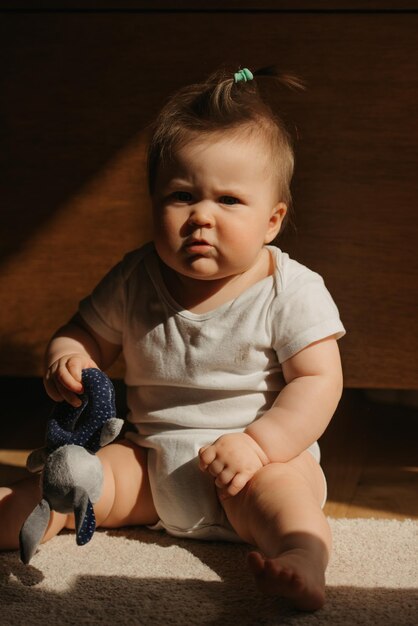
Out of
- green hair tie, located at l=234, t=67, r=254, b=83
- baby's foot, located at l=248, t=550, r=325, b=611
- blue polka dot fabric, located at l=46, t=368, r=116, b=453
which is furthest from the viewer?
green hair tie, located at l=234, t=67, r=254, b=83

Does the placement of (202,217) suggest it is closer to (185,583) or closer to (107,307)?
(107,307)

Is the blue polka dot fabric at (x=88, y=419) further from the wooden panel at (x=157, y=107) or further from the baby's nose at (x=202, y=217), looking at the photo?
the wooden panel at (x=157, y=107)

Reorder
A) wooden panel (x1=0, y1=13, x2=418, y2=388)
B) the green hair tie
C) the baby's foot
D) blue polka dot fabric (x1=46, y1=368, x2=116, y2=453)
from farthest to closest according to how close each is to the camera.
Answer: wooden panel (x1=0, y1=13, x2=418, y2=388) < the green hair tie < blue polka dot fabric (x1=46, y1=368, x2=116, y2=453) < the baby's foot

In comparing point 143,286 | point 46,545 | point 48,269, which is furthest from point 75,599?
point 48,269

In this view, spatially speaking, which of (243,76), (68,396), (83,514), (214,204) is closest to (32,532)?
(83,514)

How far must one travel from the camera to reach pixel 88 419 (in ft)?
2.93

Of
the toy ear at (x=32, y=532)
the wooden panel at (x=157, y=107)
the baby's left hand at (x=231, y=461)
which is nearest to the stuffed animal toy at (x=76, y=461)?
the toy ear at (x=32, y=532)

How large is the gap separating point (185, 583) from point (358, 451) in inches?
18.9

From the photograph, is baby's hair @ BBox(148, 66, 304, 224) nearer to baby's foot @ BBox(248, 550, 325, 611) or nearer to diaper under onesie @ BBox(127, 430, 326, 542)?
diaper under onesie @ BBox(127, 430, 326, 542)

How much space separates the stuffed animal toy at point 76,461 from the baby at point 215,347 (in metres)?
0.03

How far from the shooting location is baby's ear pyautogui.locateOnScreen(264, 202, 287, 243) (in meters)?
1.03

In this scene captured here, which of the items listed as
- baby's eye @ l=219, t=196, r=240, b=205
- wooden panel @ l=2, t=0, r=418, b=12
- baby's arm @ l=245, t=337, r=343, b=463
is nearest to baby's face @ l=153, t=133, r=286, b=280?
baby's eye @ l=219, t=196, r=240, b=205

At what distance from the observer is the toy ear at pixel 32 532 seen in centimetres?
83

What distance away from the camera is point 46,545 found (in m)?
0.94
